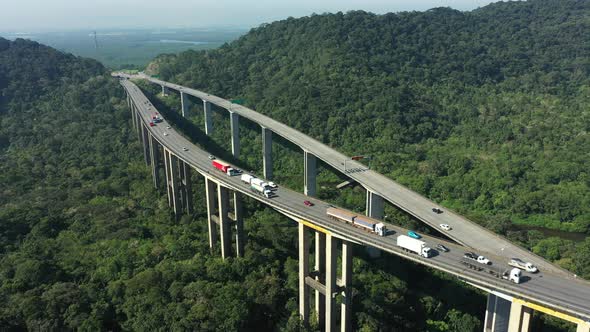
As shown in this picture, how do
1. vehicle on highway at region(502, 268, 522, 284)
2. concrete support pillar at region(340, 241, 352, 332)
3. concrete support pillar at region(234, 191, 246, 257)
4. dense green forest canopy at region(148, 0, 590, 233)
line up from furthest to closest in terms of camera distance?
dense green forest canopy at region(148, 0, 590, 233), concrete support pillar at region(234, 191, 246, 257), concrete support pillar at region(340, 241, 352, 332), vehicle on highway at region(502, 268, 522, 284)

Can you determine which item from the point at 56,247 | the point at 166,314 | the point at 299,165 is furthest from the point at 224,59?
the point at 166,314

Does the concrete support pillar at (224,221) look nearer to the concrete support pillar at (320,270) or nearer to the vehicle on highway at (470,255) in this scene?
the concrete support pillar at (320,270)

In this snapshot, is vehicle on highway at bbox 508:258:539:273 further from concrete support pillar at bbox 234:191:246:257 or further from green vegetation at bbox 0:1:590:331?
concrete support pillar at bbox 234:191:246:257

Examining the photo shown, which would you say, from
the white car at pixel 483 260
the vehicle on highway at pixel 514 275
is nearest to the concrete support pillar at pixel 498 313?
the vehicle on highway at pixel 514 275

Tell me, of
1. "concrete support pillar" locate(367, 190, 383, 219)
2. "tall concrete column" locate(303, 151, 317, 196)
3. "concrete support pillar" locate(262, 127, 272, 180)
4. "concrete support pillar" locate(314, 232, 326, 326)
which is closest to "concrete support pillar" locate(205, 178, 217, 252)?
"tall concrete column" locate(303, 151, 317, 196)

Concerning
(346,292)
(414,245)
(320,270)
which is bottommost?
(346,292)

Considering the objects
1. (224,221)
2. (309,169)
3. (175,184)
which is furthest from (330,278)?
(175,184)

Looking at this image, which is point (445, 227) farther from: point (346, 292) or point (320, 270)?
point (320, 270)

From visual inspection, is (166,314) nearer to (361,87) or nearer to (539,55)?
(361,87)
